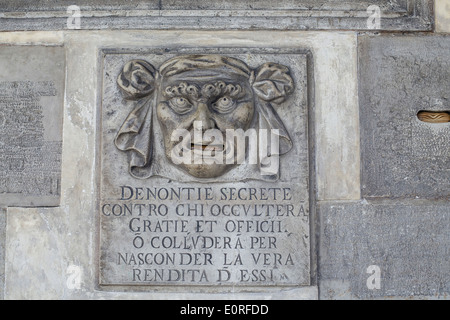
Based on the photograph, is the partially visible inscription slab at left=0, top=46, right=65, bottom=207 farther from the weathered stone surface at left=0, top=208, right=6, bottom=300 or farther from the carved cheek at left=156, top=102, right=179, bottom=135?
the carved cheek at left=156, top=102, right=179, bottom=135

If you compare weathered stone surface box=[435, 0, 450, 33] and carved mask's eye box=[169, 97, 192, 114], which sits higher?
weathered stone surface box=[435, 0, 450, 33]

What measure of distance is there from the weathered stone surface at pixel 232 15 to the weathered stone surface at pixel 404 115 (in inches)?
6.1

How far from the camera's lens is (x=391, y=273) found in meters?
3.86

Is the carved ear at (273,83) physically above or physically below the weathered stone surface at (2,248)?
above

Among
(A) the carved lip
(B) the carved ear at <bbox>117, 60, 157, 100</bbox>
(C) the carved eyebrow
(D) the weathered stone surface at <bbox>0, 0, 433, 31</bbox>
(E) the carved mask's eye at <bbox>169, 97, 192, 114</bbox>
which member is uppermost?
(D) the weathered stone surface at <bbox>0, 0, 433, 31</bbox>

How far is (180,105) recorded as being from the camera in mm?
3873

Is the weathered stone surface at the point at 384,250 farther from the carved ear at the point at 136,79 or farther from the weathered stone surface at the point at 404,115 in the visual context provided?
the carved ear at the point at 136,79

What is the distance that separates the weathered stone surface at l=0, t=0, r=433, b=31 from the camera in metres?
4.07

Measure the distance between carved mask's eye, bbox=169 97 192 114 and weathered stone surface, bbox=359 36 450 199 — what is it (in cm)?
110

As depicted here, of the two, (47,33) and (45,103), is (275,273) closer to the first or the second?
(45,103)

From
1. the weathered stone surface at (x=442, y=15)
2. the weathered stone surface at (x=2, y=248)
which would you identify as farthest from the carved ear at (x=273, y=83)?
the weathered stone surface at (x=2, y=248)

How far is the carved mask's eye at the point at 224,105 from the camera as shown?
3883 millimetres

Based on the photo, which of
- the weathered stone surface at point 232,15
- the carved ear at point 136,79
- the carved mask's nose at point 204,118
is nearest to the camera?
the carved mask's nose at point 204,118

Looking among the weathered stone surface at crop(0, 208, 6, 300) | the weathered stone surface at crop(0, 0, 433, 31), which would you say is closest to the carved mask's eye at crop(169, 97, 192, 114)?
the weathered stone surface at crop(0, 0, 433, 31)
